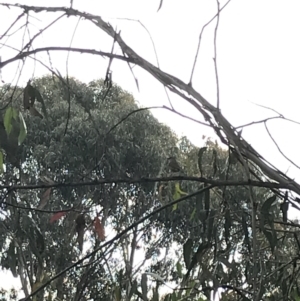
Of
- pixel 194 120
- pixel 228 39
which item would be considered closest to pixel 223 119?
pixel 194 120

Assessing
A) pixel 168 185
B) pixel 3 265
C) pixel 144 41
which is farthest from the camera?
pixel 3 265

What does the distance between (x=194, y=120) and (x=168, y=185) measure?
0.51 m

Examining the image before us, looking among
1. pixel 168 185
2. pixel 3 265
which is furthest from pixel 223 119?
pixel 3 265

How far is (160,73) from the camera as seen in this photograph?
58cm

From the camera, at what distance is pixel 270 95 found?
3.83 ft

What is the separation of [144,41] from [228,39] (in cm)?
20

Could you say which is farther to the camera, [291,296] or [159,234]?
[159,234]

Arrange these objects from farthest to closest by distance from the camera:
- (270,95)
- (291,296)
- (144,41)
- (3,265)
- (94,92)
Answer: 1. (94,92)
2. (3,265)
3. (270,95)
4. (291,296)
5. (144,41)

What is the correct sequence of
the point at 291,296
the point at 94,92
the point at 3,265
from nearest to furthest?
the point at 291,296, the point at 3,265, the point at 94,92

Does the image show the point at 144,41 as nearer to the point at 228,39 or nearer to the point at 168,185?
the point at 228,39

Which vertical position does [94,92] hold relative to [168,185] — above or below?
above

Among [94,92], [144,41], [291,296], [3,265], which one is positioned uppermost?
[94,92]

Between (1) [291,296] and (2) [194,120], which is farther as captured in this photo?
(1) [291,296]

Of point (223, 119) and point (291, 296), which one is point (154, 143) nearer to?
point (291, 296)
